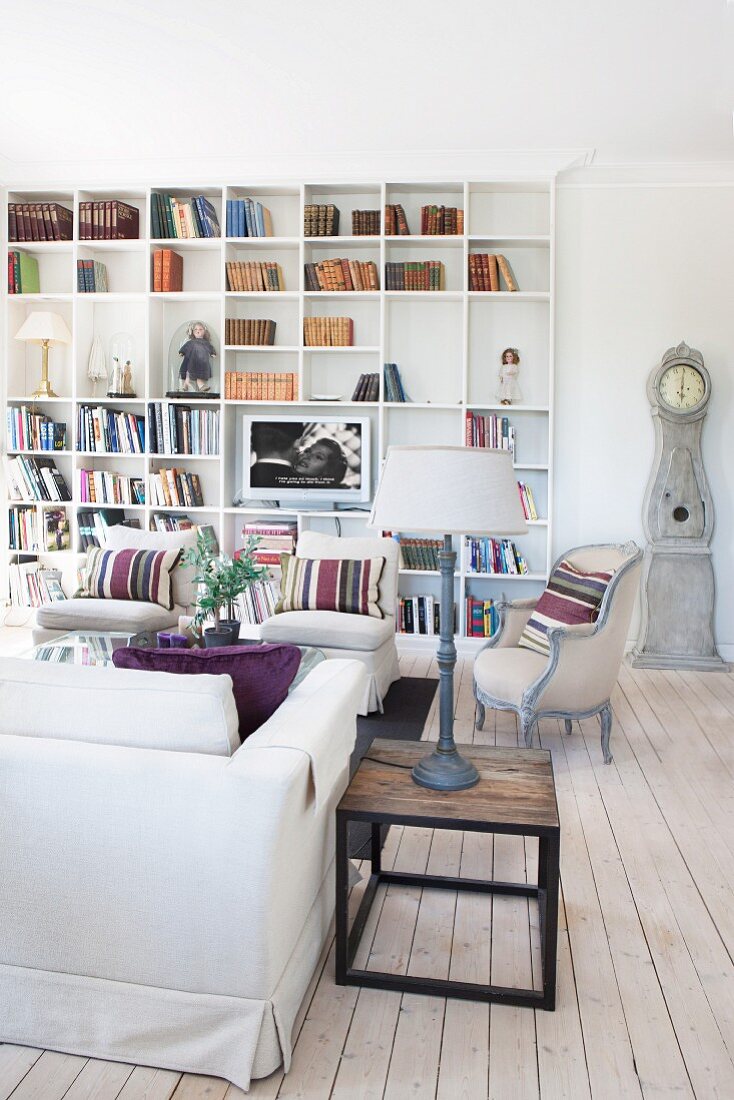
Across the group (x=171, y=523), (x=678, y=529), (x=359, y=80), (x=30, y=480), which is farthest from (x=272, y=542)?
(x=359, y=80)

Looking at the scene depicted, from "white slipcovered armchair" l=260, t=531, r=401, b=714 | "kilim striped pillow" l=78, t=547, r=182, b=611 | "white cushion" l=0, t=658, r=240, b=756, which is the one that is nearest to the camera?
"white cushion" l=0, t=658, r=240, b=756

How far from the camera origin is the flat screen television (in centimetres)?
592

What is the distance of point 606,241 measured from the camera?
5.71 meters

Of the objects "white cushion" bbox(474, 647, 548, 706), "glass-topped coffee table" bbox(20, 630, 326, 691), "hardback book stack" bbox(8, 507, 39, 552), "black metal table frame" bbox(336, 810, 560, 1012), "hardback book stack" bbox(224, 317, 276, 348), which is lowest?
"black metal table frame" bbox(336, 810, 560, 1012)

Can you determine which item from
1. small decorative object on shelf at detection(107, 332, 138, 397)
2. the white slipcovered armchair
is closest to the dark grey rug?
the white slipcovered armchair

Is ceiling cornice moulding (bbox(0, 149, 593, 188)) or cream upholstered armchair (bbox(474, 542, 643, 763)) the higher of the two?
ceiling cornice moulding (bbox(0, 149, 593, 188))

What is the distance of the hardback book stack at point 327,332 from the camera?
5871 mm

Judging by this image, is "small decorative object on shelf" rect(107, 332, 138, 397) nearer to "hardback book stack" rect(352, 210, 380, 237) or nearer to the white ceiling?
the white ceiling

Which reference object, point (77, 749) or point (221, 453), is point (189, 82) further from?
point (77, 749)

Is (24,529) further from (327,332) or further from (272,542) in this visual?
(327,332)

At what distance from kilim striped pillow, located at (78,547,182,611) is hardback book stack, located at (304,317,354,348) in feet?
5.54

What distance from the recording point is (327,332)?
5.88 metres

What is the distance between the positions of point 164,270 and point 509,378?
238 cm

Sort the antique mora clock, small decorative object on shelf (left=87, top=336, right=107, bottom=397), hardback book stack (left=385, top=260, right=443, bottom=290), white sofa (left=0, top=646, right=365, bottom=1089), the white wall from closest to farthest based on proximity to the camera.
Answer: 1. white sofa (left=0, top=646, right=365, bottom=1089)
2. the antique mora clock
3. the white wall
4. hardback book stack (left=385, top=260, right=443, bottom=290)
5. small decorative object on shelf (left=87, top=336, right=107, bottom=397)
